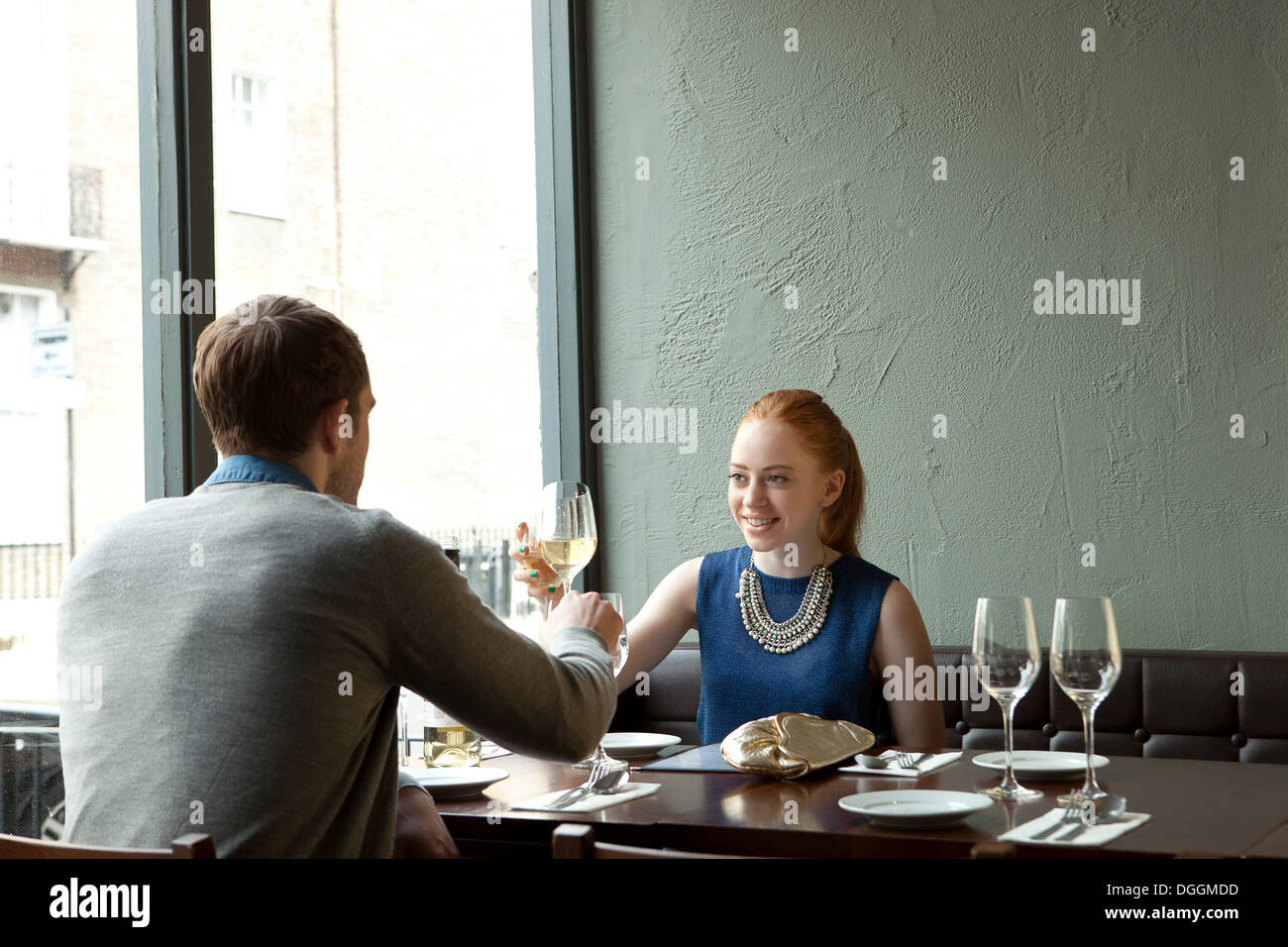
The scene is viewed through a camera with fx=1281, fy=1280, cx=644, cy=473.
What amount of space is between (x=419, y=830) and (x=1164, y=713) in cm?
166

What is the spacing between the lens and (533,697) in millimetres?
1350

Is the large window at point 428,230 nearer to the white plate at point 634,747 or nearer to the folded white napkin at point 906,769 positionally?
the white plate at point 634,747

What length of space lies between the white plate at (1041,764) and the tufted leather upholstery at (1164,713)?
0.50 meters

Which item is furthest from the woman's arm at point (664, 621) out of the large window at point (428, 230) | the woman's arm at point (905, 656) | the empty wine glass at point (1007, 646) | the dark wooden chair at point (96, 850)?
the dark wooden chair at point (96, 850)

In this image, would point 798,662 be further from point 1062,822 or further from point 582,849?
point 582,849

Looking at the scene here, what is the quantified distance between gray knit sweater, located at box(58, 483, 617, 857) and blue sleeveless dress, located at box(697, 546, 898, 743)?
106 cm

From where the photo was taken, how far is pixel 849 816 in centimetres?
154

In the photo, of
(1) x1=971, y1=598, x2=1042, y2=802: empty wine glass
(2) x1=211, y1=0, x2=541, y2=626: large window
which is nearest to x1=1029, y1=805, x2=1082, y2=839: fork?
(1) x1=971, y1=598, x2=1042, y2=802: empty wine glass

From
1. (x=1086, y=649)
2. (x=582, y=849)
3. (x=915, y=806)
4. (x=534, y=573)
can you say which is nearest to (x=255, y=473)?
(x=582, y=849)

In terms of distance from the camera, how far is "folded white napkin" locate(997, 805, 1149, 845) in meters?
1.35

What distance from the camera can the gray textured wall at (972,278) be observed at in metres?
2.78

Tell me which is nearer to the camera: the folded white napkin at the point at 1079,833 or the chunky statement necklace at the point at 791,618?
the folded white napkin at the point at 1079,833

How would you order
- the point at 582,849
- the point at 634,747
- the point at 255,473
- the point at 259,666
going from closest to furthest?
the point at 582,849 → the point at 259,666 → the point at 255,473 → the point at 634,747
